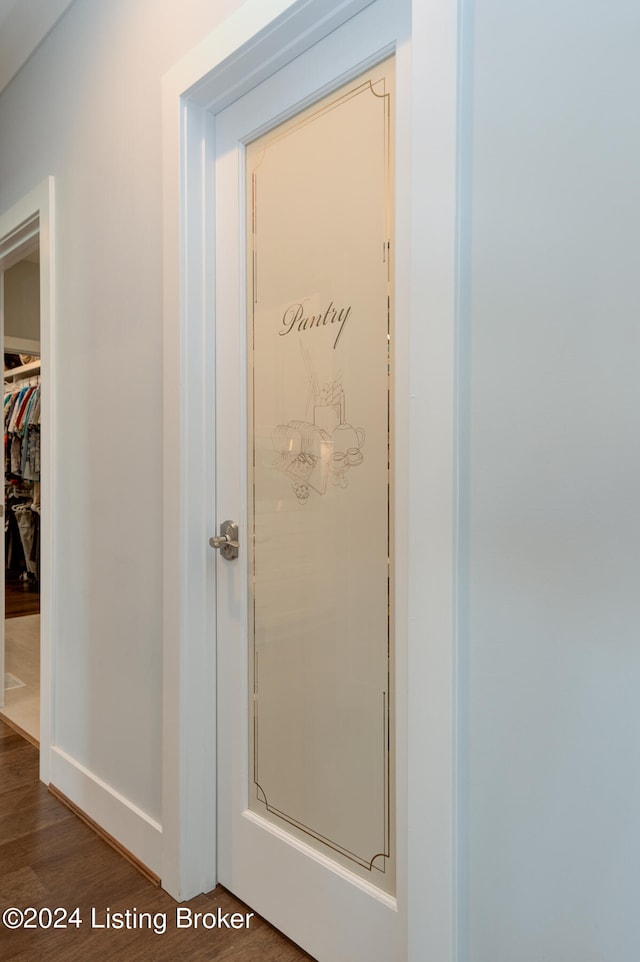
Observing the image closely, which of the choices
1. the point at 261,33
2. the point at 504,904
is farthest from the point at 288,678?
the point at 261,33

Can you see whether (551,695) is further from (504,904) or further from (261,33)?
(261,33)

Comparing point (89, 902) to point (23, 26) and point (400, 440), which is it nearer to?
point (400, 440)

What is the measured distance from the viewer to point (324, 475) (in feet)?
4.54

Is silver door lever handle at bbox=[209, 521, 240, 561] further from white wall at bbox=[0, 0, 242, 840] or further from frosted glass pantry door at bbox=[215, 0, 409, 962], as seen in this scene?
white wall at bbox=[0, 0, 242, 840]

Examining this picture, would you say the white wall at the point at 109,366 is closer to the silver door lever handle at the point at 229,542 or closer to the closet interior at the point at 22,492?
the silver door lever handle at the point at 229,542

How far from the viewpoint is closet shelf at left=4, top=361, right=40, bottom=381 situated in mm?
5295

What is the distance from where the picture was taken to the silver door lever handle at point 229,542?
1.58 meters

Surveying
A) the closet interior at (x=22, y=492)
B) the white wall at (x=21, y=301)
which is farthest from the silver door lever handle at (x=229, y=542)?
the white wall at (x=21, y=301)

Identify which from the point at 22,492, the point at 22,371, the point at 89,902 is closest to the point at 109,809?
the point at 89,902

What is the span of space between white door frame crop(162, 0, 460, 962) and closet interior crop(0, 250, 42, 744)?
4.53 ft

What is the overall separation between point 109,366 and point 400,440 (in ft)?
3.68

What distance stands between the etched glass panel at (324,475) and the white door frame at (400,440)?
10 cm

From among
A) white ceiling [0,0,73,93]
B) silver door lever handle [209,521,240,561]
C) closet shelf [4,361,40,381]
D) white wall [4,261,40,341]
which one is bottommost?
silver door lever handle [209,521,240,561]

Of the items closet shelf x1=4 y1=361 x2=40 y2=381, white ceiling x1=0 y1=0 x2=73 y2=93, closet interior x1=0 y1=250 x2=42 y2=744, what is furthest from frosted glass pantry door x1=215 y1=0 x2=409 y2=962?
closet shelf x1=4 y1=361 x2=40 y2=381
